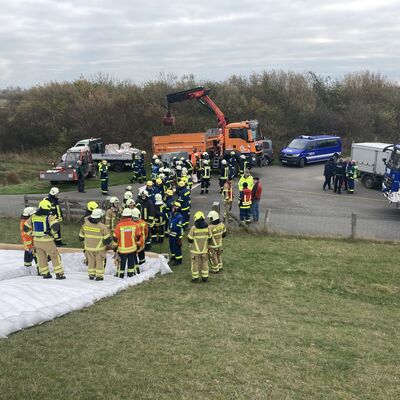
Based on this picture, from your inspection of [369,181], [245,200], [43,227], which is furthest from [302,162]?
[43,227]

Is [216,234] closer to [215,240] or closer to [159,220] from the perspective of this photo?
[215,240]

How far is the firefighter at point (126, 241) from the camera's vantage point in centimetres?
976

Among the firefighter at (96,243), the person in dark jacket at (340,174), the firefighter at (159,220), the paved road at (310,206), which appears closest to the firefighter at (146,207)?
the firefighter at (159,220)

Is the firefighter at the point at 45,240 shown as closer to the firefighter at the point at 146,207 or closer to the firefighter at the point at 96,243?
the firefighter at the point at 96,243

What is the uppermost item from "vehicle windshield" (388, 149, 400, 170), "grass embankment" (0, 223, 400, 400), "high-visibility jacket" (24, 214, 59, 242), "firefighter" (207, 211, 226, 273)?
"vehicle windshield" (388, 149, 400, 170)

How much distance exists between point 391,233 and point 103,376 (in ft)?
38.1

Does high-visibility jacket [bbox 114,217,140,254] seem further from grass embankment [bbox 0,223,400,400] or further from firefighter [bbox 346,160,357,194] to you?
firefighter [bbox 346,160,357,194]

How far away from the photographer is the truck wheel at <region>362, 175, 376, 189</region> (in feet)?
72.9

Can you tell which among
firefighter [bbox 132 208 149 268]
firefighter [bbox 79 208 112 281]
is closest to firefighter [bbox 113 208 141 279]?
firefighter [bbox 132 208 149 268]

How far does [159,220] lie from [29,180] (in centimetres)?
1689

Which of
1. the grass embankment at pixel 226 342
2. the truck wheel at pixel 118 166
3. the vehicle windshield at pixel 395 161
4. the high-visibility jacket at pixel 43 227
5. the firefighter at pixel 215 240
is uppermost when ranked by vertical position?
the vehicle windshield at pixel 395 161

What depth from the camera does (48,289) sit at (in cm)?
839

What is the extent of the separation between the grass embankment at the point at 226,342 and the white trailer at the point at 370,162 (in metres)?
12.3

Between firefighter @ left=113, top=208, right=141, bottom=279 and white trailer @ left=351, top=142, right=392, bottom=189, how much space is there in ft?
51.6
